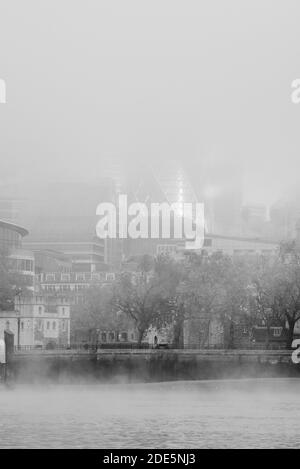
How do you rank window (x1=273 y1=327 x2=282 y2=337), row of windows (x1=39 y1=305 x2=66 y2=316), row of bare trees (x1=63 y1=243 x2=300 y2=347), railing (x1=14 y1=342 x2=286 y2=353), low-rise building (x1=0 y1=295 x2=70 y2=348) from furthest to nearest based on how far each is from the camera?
window (x1=273 y1=327 x2=282 y2=337) → row of windows (x1=39 y1=305 x2=66 y2=316) → row of bare trees (x1=63 y1=243 x2=300 y2=347) → low-rise building (x1=0 y1=295 x2=70 y2=348) → railing (x1=14 y1=342 x2=286 y2=353)

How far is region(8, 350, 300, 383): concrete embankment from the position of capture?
128750 millimetres

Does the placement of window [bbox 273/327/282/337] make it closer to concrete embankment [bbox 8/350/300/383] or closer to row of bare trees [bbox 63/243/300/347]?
row of bare trees [bbox 63/243/300/347]

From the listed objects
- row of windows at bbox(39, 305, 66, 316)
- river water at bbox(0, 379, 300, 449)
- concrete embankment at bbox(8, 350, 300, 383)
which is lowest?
river water at bbox(0, 379, 300, 449)

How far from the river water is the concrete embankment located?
4.41 meters

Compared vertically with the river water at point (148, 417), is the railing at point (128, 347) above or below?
above

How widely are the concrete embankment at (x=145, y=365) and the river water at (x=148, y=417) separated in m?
4.41

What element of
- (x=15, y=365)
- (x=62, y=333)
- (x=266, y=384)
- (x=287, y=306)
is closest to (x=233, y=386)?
(x=266, y=384)

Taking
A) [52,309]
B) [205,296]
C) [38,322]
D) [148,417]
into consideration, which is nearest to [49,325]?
[52,309]

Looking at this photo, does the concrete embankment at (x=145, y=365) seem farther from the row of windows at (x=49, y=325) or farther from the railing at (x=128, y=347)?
the row of windows at (x=49, y=325)

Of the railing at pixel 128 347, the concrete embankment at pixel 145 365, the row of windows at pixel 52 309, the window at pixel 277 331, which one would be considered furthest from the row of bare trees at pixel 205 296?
the concrete embankment at pixel 145 365

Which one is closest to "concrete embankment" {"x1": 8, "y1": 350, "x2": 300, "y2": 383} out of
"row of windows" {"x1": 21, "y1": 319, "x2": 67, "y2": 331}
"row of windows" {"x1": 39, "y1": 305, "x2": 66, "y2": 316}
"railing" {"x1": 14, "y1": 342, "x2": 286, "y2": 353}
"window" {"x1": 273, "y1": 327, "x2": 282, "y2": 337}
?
"railing" {"x1": 14, "y1": 342, "x2": 286, "y2": 353}

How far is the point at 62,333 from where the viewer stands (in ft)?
583

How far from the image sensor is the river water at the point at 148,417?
8308cm
